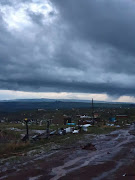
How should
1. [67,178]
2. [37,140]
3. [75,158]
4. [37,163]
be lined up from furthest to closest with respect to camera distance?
[37,140] < [75,158] < [37,163] < [67,178]

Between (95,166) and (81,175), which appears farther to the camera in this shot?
(95,166)

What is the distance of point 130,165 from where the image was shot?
1569cm

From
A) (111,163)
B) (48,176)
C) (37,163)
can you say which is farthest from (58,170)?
(111,163)

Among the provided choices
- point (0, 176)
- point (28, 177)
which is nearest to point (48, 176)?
point (28, 177)

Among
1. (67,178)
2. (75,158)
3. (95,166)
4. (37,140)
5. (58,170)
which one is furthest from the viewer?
(37,140)

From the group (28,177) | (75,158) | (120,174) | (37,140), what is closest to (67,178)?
(28,177)

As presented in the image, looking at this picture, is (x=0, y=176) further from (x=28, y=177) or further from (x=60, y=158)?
(x=60, y=158)

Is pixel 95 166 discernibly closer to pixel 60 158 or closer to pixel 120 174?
pixel 120 174

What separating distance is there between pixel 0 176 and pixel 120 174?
6.20m

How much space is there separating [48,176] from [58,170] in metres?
1.53

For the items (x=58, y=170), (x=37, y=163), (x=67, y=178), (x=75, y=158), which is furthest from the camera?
(x=75, y=158)

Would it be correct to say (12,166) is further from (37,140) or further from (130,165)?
(37,140)

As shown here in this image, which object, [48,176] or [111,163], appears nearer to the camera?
[48,176]

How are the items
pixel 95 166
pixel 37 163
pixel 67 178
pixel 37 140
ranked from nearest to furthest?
pixel 67 178 < pixel 95 166 < pixel 37 163 < pixel 37 140
